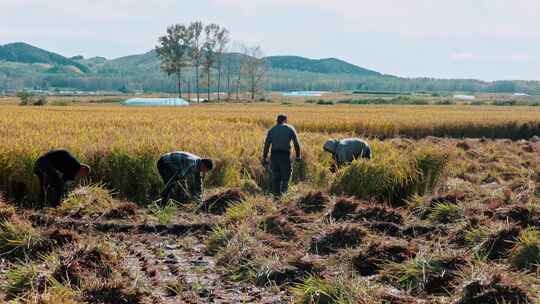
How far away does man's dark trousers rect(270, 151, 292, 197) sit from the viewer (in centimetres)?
1075

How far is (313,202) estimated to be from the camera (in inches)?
361

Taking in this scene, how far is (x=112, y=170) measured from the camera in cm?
1046

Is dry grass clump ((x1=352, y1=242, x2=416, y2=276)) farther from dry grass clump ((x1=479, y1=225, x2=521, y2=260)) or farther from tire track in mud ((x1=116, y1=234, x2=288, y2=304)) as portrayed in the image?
tire track in mud ((x1=116, y1=234, x2=288, y2=304))

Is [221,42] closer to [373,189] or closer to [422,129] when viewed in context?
[422,129]

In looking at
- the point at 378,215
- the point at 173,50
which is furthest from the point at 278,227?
the point at 173,50

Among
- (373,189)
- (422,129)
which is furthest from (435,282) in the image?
(422,129)

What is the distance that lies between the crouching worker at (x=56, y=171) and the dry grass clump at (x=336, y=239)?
3284mm

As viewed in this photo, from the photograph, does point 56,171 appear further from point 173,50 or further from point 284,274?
point 173,50

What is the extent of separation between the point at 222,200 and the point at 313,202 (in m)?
1.40

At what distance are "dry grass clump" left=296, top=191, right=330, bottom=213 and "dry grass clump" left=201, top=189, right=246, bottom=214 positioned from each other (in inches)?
35.6

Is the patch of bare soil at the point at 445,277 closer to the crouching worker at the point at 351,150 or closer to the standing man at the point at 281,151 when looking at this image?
the standing man at the point at 281,151

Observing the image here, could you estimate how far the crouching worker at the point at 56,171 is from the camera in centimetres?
857

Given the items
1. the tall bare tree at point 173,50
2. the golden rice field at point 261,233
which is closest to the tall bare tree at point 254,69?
the tall bare tree at point 173,50

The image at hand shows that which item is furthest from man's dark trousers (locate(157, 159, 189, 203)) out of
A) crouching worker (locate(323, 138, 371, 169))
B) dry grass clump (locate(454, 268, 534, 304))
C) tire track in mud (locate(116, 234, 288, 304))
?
dry grass clump (locate(454, 268, 534, 304))
